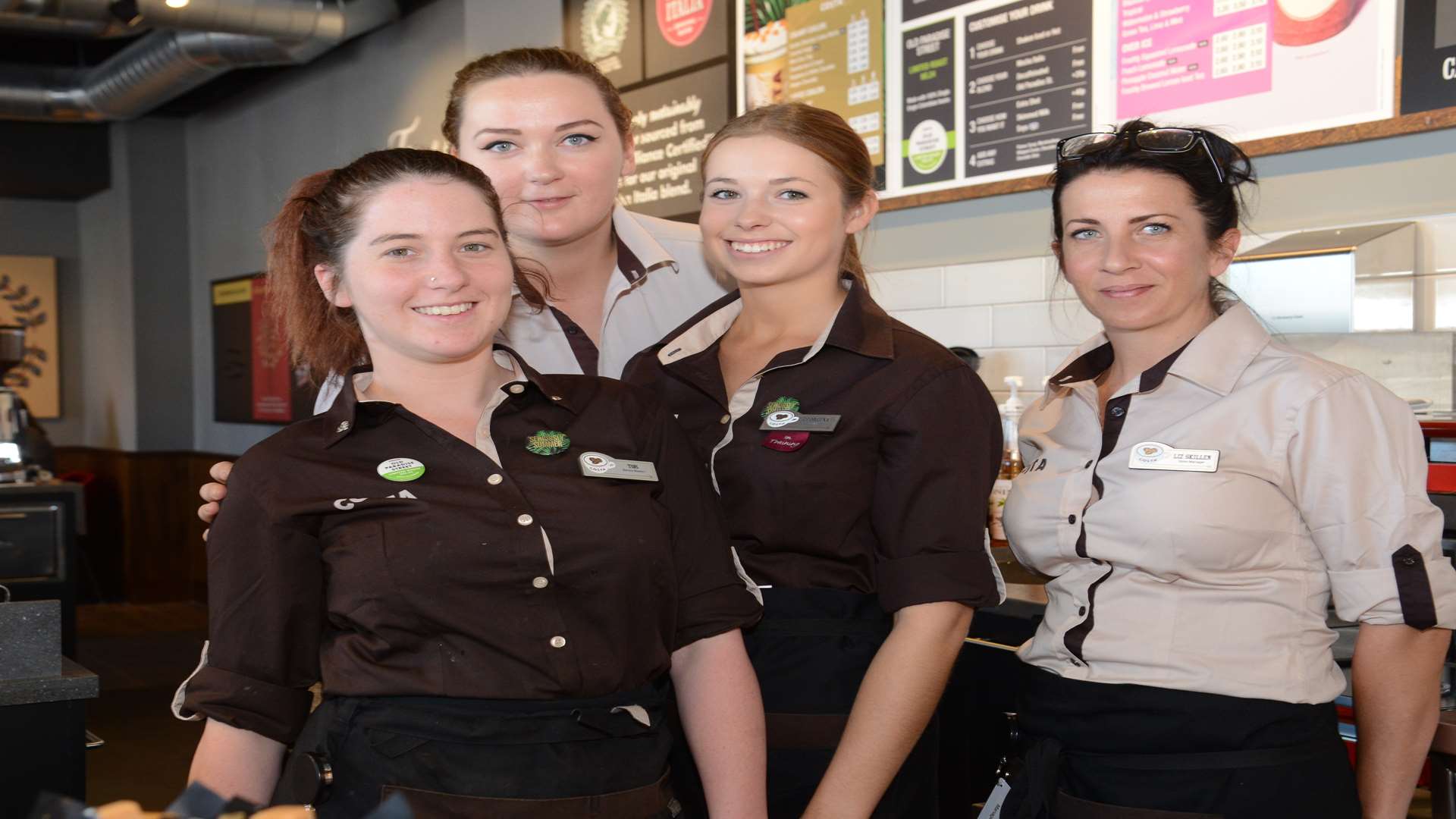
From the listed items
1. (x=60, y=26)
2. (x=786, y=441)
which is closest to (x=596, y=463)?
(x=786, y=441)

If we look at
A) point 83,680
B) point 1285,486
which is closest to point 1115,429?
point 1285,486

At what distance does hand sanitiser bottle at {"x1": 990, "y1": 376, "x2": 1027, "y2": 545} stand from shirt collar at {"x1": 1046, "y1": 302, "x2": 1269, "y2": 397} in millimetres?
1125

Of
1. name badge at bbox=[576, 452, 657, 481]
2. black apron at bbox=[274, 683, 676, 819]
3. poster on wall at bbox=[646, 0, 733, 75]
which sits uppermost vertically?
poster on wall at bbox=[646, 0, 733, 75]

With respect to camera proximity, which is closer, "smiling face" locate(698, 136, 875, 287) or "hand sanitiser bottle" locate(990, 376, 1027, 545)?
"smiling face" locate(698, 136, 875, 287)

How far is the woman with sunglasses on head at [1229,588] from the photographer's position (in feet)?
4.83

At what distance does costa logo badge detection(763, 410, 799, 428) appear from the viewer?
1666 millimetres

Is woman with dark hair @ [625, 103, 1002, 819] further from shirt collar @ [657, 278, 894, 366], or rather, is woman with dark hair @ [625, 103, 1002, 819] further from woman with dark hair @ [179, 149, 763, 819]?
woman with dark hair @ [179, 149, 763, 819]

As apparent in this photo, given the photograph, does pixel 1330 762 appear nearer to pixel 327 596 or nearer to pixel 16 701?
pixel 327 596

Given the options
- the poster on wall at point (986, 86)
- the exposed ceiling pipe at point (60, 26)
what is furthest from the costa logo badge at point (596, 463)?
the exposed ceiling pipe at point (60, 26)

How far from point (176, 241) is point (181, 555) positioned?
2.06 meters

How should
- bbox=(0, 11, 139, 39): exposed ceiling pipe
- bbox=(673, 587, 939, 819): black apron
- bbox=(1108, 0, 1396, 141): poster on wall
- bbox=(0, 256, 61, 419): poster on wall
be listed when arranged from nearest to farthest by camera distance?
bbox=(673, 587, 939, 819): black apron < bbox=(1108, 0, 1396, 141): poster on wall < bbox=(0, 11, 139, 39): exposed ceiling pipe < bbox=(0, 256, 61, 419): poster on wall

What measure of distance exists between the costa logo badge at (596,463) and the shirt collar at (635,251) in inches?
27.2

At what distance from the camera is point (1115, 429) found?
1.65 metres

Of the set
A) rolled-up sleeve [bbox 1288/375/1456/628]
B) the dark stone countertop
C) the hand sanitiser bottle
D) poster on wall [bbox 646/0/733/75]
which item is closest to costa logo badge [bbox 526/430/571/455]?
rolled-up sleeve [bbox 1288/375/1456/628]
